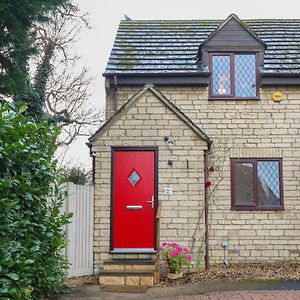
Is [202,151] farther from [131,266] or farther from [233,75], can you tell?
[131,266]

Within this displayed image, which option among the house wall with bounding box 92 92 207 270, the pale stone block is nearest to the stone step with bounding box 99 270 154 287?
the pale stone block

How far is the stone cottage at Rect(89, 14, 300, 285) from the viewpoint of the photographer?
10.9m

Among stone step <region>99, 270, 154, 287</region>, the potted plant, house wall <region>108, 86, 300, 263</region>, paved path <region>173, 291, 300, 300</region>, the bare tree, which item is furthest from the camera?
the bare tree

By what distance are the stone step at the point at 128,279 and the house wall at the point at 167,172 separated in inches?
47.1

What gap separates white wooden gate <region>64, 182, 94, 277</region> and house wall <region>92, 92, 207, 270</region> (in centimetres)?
16

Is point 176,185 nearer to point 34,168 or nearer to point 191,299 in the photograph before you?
point 191,299

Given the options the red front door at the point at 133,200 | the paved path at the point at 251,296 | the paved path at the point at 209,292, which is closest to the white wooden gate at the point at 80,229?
the red front door at the point at 133,200

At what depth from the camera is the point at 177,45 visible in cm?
1420

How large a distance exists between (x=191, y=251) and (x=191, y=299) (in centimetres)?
298

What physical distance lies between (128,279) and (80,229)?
159cm

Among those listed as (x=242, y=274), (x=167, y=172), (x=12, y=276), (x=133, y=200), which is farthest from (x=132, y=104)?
(x=12, y=276)

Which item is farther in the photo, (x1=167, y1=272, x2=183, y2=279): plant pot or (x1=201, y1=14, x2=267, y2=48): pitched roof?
(x1=201, y1=14, x2=267, y2=48): pitched roof

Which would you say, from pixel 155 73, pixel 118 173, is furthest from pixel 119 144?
pixel 155 73

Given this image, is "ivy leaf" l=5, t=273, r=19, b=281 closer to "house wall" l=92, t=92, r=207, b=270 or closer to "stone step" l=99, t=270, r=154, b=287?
"stone step" l=99, t=270, r=154, b=287
